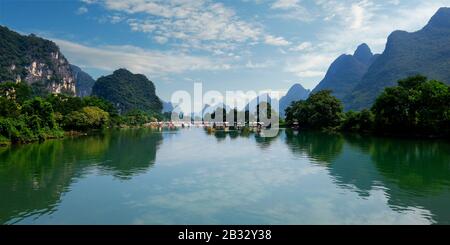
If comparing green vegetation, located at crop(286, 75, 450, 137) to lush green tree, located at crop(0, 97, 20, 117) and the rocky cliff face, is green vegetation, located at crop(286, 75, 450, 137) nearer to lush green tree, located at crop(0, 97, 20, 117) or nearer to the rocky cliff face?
lush green tree, located at crop(0, 97, 20, 117)

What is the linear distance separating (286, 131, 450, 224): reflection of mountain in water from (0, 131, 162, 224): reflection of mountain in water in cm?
1176

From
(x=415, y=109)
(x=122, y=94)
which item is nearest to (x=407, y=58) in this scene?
(x=415, y=109)

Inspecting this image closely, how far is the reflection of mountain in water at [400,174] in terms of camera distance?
13670 millimetres

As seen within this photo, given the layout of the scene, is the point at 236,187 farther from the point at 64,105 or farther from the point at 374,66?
the point at 374,66

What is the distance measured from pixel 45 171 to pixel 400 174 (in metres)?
19.5

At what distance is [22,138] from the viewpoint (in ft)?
116

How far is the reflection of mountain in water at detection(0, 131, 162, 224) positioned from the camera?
1304cm

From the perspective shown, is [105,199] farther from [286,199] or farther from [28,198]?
[286,199]

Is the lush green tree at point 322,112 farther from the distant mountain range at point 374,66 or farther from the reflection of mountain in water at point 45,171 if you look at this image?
the distant mountain range at point 374,66

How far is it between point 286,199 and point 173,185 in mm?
5549

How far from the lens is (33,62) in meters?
146

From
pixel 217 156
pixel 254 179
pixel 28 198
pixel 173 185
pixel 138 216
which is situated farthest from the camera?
pixel 217 156

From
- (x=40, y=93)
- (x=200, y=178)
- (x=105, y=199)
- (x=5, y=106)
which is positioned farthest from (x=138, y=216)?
(x=40, y=93)
